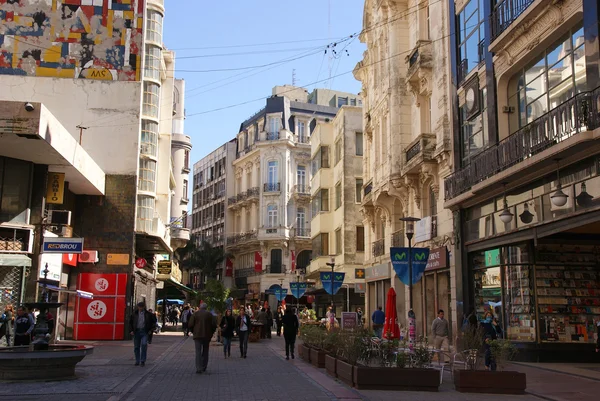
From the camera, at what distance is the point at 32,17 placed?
32.3 meters

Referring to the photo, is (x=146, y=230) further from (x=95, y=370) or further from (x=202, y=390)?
(x=202, y=390)

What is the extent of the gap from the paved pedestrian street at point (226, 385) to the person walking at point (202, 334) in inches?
12.3

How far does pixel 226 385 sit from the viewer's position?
42.7ft

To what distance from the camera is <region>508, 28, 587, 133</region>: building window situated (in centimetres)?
1667

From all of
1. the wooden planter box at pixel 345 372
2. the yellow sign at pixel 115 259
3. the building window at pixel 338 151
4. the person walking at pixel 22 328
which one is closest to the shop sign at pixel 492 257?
the wooden planter box at pixel 345 372

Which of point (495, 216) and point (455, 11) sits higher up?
point (455, 11)

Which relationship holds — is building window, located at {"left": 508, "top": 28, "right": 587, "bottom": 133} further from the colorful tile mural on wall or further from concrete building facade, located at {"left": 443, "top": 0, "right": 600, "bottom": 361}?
the colorful tile mural on wall

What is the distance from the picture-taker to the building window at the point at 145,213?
36216mm

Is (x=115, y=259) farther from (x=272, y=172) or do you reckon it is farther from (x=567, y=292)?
(x=272, y=172)

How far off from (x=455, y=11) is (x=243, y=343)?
14.1 metres

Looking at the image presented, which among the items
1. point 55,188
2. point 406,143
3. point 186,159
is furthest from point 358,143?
point 186,159

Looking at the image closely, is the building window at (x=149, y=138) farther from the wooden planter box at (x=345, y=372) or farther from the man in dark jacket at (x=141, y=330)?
the wooden planter box at (x=345, y=372)

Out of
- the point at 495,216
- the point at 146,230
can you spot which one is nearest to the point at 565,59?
the point at 495,216

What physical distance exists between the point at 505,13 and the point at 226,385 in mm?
13687
